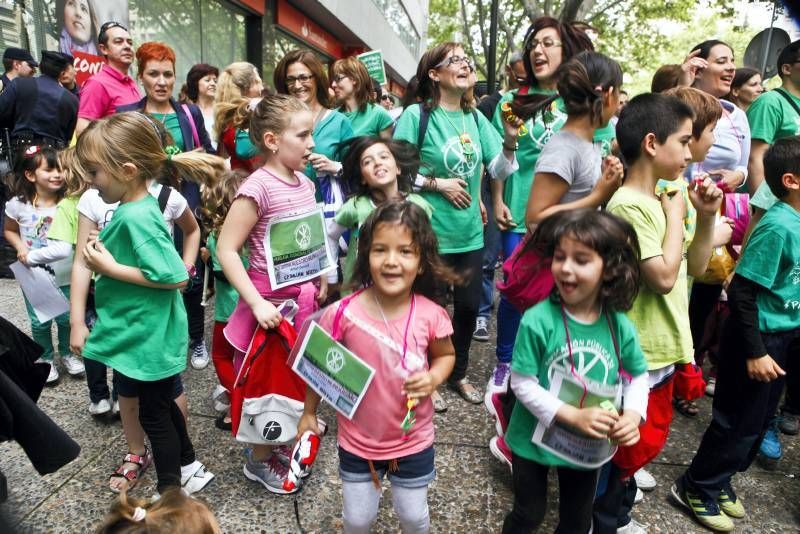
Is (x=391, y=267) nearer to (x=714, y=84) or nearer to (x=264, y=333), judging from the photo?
(x=264, y=333)

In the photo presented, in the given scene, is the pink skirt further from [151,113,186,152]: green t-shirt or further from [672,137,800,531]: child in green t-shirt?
[672,137,800,531]: child in green t-shirt

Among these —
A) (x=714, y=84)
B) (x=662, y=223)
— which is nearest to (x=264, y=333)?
(x=662, y=223)

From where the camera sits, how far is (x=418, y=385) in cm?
178

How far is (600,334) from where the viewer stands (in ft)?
5.98

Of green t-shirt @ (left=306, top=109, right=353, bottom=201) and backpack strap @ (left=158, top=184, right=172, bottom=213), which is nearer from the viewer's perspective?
backpack strap @ (left=158, top=184, right=172, bottom=213)

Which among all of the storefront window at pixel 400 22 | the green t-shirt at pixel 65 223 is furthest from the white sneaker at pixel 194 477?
the storefront window at pixel 400 22

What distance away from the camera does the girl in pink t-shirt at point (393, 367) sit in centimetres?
186

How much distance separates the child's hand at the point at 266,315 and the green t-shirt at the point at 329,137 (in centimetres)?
142

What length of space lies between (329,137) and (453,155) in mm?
872

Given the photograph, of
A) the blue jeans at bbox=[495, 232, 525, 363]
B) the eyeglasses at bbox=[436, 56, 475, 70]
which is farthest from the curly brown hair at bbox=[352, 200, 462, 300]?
the eyeglasses at bbox=[436, 56, 475, 70]

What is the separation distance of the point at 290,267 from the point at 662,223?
1.53 meters

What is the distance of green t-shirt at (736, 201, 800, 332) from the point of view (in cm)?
230

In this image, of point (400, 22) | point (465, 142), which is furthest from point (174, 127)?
point (400, 22)

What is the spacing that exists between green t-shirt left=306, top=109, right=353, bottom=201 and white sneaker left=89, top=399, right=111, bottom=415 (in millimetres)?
1721
